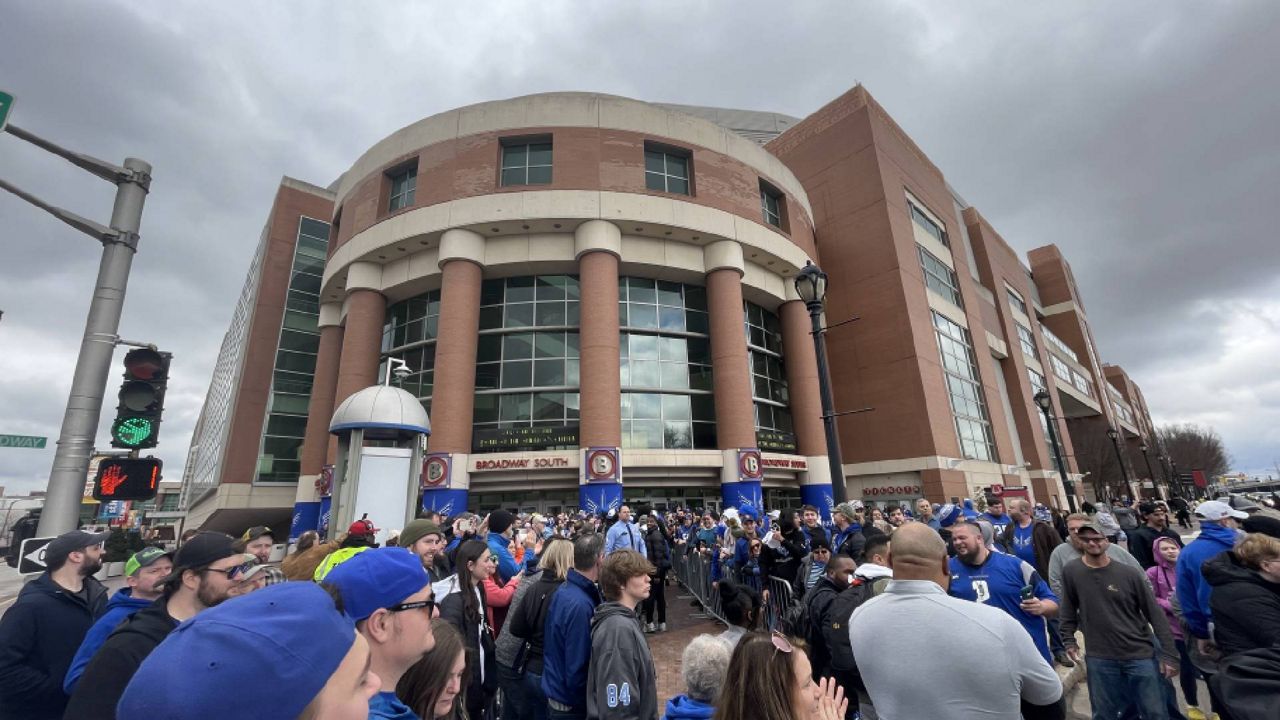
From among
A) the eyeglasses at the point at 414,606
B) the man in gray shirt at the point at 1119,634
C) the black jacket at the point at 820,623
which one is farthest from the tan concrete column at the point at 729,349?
the eyeglasses at the point at 414,606

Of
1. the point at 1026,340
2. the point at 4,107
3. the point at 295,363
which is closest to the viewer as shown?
the point at 4,107

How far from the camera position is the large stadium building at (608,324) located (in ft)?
77.1

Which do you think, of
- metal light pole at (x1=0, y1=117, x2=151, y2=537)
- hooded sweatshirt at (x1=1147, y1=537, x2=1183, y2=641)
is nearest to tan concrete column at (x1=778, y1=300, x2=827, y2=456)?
hooded sweatshirt at (x1=1147, y1=537, x2=1183, y2=641)

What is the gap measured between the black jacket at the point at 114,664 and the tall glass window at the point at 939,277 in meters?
37.3

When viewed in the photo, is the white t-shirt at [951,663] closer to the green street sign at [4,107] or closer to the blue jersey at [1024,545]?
the blue jersey at [1024,545]

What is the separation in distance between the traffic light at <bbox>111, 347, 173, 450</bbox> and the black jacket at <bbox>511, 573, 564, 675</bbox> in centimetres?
448

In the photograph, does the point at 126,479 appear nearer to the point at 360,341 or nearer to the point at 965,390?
the point at 360,341

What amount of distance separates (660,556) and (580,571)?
274 inches

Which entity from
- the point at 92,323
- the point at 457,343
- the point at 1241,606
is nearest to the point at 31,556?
the point at 92,323

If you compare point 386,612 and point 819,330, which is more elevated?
point 819,330

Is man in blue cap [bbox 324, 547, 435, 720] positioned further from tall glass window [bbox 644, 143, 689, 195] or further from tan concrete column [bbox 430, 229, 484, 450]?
tall glass window [bbox 644, 143, 689, 195]

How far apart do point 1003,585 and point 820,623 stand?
70.1 inches

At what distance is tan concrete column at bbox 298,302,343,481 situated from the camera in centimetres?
2662

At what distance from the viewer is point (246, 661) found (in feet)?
3.13
